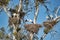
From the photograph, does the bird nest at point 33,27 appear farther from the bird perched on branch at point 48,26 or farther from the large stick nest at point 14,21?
the large stick nest at point 14,21

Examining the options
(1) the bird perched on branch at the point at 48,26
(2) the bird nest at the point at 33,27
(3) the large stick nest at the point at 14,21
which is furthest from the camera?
(3) the large stick nest at the point at 14,21

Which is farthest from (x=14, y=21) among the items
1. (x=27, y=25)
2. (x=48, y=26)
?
(x=48, y=26)

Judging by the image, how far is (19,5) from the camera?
42.7ft

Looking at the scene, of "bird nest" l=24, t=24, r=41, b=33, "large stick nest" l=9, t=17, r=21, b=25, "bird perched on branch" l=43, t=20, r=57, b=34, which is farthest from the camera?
"large stick nest" l=9, t=17, r=21, b=25

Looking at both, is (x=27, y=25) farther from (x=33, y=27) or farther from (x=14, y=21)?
(x=14, y=21)

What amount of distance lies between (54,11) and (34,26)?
1.54 metres

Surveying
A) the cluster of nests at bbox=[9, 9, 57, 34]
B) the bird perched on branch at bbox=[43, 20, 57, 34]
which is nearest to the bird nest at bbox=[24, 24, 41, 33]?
the cluster of nests at bbox=[9, 9, 57, 34]

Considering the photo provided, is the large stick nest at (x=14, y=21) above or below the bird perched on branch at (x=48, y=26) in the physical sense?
above

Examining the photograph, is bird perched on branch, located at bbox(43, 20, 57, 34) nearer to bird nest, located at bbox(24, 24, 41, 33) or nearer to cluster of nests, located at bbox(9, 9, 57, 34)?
cluster of nests, located at bbox(9, 9, 57, 34)

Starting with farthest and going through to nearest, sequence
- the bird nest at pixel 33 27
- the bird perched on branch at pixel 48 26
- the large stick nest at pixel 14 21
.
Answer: the large stick nest at pixel 14 21 → the bird perched on branch at pixel 48 26 → the bird nest at pixel 33 27

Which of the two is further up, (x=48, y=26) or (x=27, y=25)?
(x=27, y=25)

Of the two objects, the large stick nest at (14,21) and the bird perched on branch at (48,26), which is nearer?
the bird perched on branch at (48,26)

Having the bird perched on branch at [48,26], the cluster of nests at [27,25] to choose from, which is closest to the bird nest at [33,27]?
the cluster of nests at [27,25]

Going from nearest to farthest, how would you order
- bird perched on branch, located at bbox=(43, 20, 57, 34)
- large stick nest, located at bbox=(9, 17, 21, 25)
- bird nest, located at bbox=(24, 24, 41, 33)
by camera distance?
bird nest, located at bbox=(24, 24, 41, 33) < bird perched on branch, located at bbox=(43, 20, 57, 34) < large stick nest, located at bbox=(9, 17, 21, 25)
